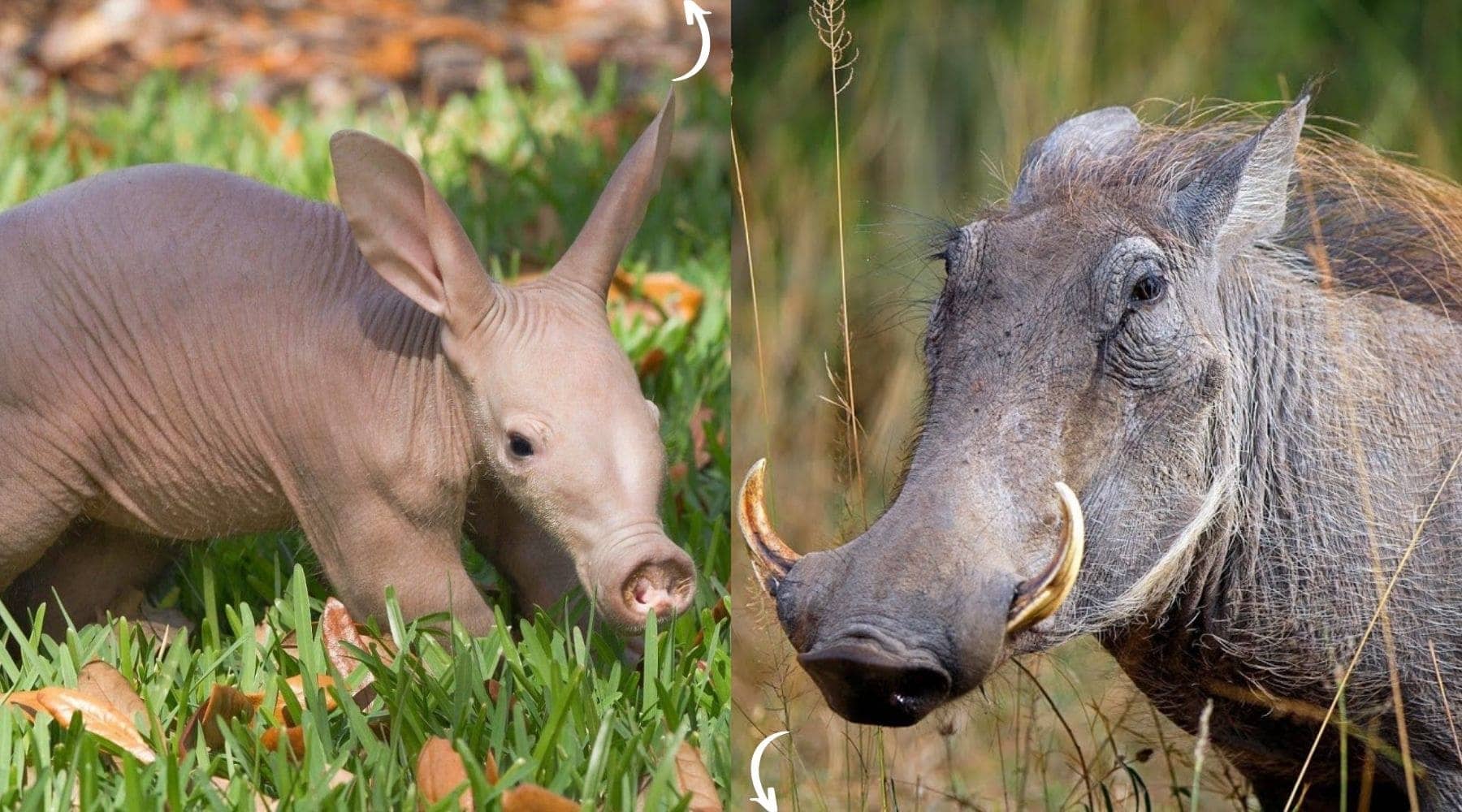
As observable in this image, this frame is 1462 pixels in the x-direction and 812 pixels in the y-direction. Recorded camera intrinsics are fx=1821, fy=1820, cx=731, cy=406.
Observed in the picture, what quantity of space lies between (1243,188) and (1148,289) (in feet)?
0.69

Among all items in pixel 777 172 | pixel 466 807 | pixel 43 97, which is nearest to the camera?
pixel 466 807

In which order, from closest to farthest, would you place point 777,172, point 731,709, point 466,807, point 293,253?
point 466,807 → point 731,709 → point 293,253 → point 777,172

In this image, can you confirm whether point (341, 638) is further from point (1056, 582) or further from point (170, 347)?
point (1056, 582)

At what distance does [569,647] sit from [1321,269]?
4.20ft

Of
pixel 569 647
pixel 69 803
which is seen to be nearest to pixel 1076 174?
pixel 569 647

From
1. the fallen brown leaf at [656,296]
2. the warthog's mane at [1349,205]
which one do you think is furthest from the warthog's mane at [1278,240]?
the fallen brown leaf at [656,296]

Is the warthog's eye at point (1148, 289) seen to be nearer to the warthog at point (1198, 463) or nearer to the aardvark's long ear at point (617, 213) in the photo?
the warthog at point (1198, 463)

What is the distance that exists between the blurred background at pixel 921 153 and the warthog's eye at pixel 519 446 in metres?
0.66

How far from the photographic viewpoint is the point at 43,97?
6.54m

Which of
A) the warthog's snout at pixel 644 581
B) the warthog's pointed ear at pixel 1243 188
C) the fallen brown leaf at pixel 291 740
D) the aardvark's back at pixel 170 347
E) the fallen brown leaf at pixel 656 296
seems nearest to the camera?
the warthog's pointed ear at pixel 1243 188

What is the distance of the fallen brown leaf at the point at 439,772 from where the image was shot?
2.28 metres

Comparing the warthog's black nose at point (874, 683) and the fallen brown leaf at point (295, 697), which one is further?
the fallen brown leaf at point (295, 697)

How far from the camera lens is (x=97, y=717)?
8.31ft

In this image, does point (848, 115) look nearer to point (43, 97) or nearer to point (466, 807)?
point (43, 97)
